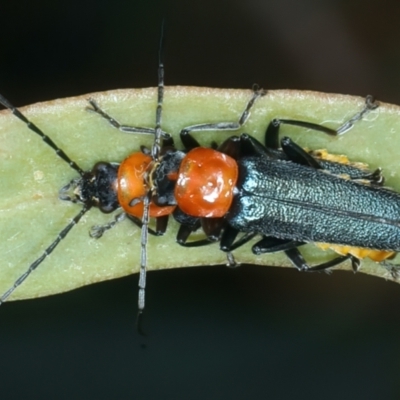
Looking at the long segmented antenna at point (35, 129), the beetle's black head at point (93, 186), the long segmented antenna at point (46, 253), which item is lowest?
the long segmented antenna at point (46, 253)

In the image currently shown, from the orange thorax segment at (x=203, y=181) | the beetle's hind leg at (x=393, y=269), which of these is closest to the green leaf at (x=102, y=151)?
the orange thorax segment at (x=203, y=181)

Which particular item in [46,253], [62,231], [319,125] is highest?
[319,125]

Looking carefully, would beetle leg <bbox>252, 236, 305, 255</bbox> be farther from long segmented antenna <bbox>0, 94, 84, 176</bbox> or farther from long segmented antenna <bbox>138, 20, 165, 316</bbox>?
long segmented antenna <bbox>0, 94, 84, 176</bbox>

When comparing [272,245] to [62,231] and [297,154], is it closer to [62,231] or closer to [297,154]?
[297,154]

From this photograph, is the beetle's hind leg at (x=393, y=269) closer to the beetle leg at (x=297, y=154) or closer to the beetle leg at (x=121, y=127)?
the beetle leg at (x=297, y=154)

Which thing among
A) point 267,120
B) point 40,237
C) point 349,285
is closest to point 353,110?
point 267,120

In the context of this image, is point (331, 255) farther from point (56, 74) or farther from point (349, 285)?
point (56, 74)

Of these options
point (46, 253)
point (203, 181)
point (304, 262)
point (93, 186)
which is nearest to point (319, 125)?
point (203, 181)
